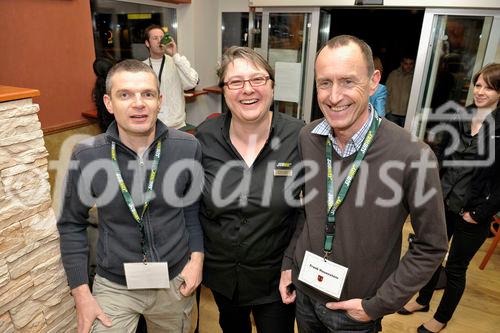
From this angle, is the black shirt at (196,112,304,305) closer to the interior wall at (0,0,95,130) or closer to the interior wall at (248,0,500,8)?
the interior wall at (0,0,95,130)

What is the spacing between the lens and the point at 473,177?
1.90 meters

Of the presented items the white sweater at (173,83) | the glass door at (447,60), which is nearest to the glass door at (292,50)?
the glass door at (447,60)

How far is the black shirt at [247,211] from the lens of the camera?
1.38m

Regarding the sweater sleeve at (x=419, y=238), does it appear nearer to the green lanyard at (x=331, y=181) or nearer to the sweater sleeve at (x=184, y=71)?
the green lanyard at (x=331, y=181)

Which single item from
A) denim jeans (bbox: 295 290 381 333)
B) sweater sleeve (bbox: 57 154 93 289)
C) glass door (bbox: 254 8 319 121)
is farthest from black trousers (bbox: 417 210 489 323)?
glass door (bbox: 254 8 319 121)

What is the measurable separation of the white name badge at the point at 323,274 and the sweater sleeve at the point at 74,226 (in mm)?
930

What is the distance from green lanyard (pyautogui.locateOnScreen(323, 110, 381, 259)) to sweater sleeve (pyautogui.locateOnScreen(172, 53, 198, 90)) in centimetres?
244

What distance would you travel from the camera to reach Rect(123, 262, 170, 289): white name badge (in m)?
1.37

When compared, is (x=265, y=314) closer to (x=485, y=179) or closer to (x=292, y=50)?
(x=485, y=179)

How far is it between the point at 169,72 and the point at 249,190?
2414 mm

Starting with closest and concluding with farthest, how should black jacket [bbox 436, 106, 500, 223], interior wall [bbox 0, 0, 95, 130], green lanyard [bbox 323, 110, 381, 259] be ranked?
1. green lanyard [bbox 323, 110, 381, 259]
2. black jacket [bbox 436, 106, 500, 223]
3. interior wall [bbox 0, 0, 95, 130]

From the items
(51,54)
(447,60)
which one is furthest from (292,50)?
(51,54)

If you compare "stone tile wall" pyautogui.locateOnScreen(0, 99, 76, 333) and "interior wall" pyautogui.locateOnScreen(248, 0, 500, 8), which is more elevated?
"interior wall" pyautogui.locateOnScreen(248, 0, 500, 8)

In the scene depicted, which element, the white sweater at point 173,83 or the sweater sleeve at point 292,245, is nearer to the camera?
the sweater sleeve at point 292,245
